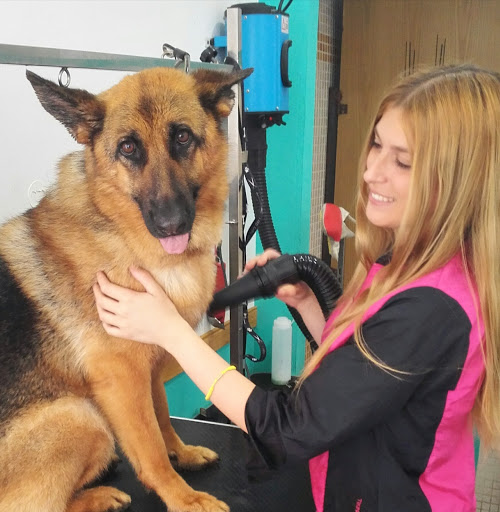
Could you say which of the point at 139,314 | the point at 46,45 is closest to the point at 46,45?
the point at 46,45

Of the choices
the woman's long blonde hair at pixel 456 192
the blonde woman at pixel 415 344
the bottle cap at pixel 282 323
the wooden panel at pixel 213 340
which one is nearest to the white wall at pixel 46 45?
the blonde woman at pixel 415 344

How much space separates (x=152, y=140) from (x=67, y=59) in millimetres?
250

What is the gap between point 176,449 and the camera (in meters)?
1.50

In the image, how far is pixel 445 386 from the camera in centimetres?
93

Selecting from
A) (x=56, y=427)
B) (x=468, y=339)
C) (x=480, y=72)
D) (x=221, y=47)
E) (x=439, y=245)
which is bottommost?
(x=56, y=427)

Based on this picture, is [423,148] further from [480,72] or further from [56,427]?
[56,427]

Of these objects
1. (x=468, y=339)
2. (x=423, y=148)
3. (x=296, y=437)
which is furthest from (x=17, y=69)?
(x=468, y=339)

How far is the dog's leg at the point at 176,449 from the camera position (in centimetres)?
148

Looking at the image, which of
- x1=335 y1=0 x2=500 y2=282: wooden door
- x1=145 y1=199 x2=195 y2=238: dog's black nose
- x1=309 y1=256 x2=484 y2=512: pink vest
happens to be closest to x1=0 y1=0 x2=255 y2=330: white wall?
x1=145 y1=199 x2=195 y2=238: dog's black nose

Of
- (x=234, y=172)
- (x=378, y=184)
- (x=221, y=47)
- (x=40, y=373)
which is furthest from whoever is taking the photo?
(x=221, y=47)

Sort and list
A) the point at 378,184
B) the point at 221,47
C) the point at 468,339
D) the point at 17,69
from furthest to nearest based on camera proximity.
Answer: the point at 221,47 → the point at 17,69 → the point at 378,184 → the point at 468,339

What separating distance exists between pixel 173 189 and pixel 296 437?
24.0 inches

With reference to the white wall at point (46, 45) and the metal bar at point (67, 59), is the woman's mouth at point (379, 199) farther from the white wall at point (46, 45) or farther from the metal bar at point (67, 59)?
the white wall at point (46, 45)

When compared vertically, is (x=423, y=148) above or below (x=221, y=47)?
below
